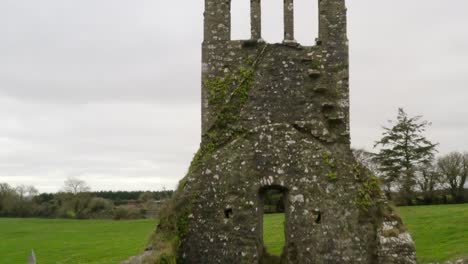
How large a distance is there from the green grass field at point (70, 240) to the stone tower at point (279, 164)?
→ 276 inches

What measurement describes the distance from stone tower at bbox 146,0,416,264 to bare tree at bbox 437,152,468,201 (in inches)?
1451

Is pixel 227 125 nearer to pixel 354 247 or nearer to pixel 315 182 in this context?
pixel 315 182

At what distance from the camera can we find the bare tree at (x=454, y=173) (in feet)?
146

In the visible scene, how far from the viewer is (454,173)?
4625 cm

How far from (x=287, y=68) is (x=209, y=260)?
4.44 meters

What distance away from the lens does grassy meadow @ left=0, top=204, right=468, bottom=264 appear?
836 inches

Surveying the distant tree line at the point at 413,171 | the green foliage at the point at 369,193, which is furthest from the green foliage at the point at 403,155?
the green foliage at the point at 369,193

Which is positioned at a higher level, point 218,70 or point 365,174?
point 218,70

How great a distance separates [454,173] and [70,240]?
33.3 metres

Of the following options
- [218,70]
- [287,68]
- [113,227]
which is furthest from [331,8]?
[113,227]

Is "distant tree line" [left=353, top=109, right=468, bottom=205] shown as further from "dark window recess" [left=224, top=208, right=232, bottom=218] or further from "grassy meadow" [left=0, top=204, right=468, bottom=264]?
"dark window recess" [left=224, top=208, right=232, bottom=218]

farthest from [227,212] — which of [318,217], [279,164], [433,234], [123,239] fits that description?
[123,239]

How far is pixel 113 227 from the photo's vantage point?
4744 cm

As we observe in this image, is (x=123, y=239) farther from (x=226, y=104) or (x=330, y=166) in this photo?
(x=330, y=166)
